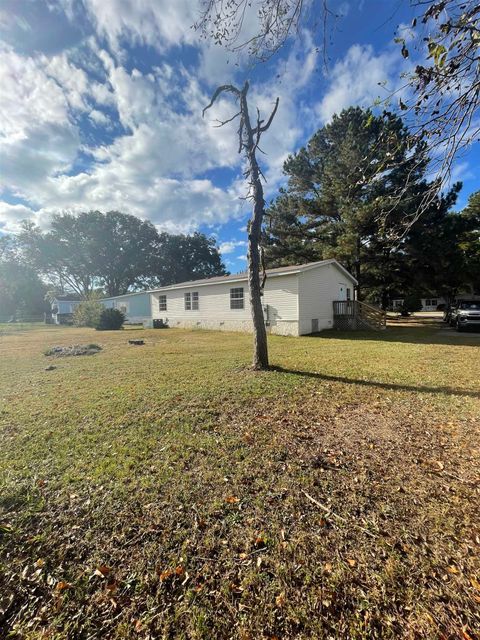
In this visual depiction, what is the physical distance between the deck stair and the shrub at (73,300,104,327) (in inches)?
643

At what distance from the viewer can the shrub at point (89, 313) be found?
20525 mm

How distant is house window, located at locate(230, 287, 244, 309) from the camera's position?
15663 millimetres

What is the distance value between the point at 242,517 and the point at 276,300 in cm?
1211

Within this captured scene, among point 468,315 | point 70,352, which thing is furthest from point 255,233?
point 468,315

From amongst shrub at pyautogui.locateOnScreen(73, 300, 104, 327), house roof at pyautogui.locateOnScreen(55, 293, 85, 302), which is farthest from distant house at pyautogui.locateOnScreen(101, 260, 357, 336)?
house roof at pyautogui.locateOnScreen(55, 293, 85, 302)

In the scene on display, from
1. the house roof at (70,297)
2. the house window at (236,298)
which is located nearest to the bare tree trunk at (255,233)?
the house window at (236,298)

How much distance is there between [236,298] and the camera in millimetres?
15922

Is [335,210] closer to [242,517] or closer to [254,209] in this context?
[254,209]

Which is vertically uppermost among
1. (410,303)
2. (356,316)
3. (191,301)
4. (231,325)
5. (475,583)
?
(191,301)

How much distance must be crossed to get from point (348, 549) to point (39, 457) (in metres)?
3.38

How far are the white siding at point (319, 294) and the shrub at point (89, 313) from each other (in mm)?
14755

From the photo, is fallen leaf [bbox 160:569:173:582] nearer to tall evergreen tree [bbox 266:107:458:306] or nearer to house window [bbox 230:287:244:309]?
house window [bbox 230:287:244:309]

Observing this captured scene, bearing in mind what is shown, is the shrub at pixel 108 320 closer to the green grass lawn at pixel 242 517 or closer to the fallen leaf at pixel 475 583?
the green grass lawn at pixel 242 517

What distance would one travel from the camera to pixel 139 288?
4862cm
